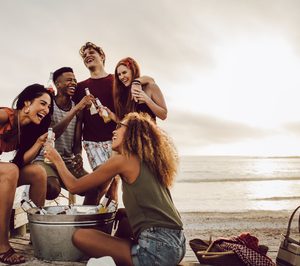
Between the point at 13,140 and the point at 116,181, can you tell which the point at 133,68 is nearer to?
the point at 116,181

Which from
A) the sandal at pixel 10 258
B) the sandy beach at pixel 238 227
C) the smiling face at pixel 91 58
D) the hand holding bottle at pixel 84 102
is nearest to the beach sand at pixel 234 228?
the sandy beach at pixel 238 227

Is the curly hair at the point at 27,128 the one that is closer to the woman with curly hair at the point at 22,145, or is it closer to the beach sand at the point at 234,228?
the woman with curly hair at the point at 22,145

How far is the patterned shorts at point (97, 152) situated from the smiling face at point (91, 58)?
0.87 meters

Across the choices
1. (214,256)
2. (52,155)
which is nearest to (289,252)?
(214,256)

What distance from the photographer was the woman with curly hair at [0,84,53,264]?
3.40 meters

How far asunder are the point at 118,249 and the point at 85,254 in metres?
0.48

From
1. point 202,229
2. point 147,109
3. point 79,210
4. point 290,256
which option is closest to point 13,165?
point 79,210

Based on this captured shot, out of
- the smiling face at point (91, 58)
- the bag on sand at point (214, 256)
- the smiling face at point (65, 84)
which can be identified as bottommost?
the bag on sand at point (214, 256)

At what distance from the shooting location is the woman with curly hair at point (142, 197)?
9.69 ft

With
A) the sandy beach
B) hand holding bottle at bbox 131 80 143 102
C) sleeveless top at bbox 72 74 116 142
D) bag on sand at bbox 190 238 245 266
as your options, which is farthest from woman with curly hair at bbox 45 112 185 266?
the sandy beach

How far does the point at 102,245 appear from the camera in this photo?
10.1ft

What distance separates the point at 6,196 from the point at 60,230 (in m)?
0.51

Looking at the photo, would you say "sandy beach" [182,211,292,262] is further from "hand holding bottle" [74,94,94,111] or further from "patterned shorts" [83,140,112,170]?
"hand holding bottle" [74,94,94,111]

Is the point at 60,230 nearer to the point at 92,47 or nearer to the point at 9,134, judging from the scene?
the point at 9,134
